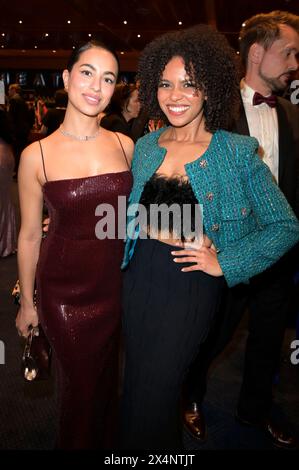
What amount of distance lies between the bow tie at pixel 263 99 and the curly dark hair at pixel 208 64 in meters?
0.45

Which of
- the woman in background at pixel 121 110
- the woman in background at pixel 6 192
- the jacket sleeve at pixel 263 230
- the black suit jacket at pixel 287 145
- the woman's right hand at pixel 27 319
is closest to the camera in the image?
the jacket sleeve at pixel 263 230

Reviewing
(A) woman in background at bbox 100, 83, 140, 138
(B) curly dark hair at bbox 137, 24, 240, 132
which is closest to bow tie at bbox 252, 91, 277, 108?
(B) curly dark hair at bbox 137, 24, 240, 132

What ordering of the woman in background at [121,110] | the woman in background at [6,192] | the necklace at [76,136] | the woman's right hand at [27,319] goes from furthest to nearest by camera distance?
1. the woman in background at [6,192]
2. the woman in background at [121,110]
3. the woman's right hand at [27,319]
4. the necklace at [76,136]

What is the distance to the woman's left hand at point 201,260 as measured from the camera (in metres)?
1.50

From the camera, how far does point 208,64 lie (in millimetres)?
1594

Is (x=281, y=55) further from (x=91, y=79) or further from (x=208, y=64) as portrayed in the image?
(x=91, y=79)

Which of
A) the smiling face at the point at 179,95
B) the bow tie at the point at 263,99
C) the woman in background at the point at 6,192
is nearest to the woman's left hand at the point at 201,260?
the smiling face at the point at 179,95

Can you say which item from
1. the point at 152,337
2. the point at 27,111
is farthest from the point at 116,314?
the point at 27,111

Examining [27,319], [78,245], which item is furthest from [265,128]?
[27,319]

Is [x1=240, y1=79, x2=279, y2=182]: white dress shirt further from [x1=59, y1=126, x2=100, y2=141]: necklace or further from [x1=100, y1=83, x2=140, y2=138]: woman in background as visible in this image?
[x1=100, y1=83, x2=140, y2=138]: woman in background

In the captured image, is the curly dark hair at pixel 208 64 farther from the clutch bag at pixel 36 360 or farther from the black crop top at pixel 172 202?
the clutch bag at pixel 36 360

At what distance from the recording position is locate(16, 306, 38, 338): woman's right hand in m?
1.76

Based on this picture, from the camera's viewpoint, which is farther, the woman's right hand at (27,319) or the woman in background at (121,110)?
the woman in background at (121,110)

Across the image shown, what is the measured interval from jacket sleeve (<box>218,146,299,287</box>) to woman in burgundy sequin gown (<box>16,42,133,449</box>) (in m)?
0.44
